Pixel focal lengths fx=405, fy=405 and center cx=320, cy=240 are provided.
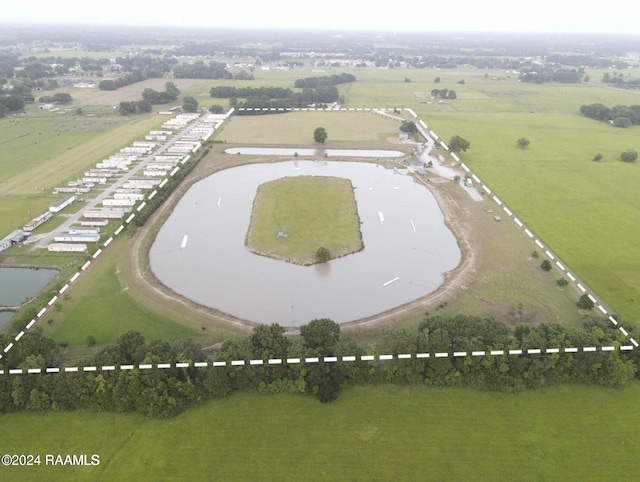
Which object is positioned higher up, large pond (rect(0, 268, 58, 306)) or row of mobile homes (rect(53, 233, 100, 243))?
row of mobile homes (rect(53, 233, 100, 243))

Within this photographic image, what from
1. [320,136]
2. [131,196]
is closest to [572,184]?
[320,136]

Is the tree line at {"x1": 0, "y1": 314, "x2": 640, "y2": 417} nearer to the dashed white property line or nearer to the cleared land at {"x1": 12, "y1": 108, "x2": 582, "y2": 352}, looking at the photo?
the dashed white property line

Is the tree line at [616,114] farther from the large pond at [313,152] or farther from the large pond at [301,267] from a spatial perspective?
the large pond at [301,267]

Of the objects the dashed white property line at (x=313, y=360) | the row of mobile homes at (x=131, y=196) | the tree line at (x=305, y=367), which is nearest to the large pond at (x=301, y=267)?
the row of mobile homes at (x=131, y=196)

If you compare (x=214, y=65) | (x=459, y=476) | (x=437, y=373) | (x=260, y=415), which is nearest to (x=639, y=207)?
(x=437, y=373)

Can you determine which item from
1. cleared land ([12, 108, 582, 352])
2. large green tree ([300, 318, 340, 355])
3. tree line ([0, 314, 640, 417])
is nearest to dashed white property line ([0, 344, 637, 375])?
tree line ([0, 314, 640, 417])

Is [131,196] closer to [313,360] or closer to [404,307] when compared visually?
[404,307]

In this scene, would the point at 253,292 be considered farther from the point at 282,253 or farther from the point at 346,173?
the point at 346,173
